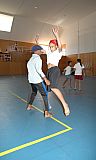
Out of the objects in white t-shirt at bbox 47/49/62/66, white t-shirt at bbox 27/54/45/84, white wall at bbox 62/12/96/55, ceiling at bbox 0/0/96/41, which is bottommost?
white t-shirt at bbox 27/54/45/84

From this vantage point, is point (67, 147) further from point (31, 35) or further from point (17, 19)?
point (31, 35)

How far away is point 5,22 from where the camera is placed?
742 inches

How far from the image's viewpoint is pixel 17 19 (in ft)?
60.8

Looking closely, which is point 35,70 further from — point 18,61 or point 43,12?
point 18,61

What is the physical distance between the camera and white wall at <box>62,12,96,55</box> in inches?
750

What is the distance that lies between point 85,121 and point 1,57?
17438 millimetres

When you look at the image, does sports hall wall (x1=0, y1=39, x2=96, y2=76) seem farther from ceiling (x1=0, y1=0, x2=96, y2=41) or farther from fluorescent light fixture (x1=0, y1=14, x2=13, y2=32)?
fluorescent light fixture (x1=0, y1=14, x2=13, y2=32)

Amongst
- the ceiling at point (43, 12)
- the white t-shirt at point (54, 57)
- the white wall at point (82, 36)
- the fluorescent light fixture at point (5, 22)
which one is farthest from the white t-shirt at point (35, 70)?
the white wall at point (82, 36)

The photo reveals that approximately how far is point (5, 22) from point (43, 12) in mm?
4528

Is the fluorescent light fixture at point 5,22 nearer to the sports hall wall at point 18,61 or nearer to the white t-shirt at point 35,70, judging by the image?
the sports hall wall at point 18,61

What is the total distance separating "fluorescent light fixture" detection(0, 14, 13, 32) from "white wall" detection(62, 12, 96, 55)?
795 centimetres

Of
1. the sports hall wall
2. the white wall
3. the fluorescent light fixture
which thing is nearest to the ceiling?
the fluorescent light fixture

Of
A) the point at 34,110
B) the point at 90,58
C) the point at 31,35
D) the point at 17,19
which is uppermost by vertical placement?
the point at 17,19

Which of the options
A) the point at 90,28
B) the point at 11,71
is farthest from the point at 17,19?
the point at 90,28
